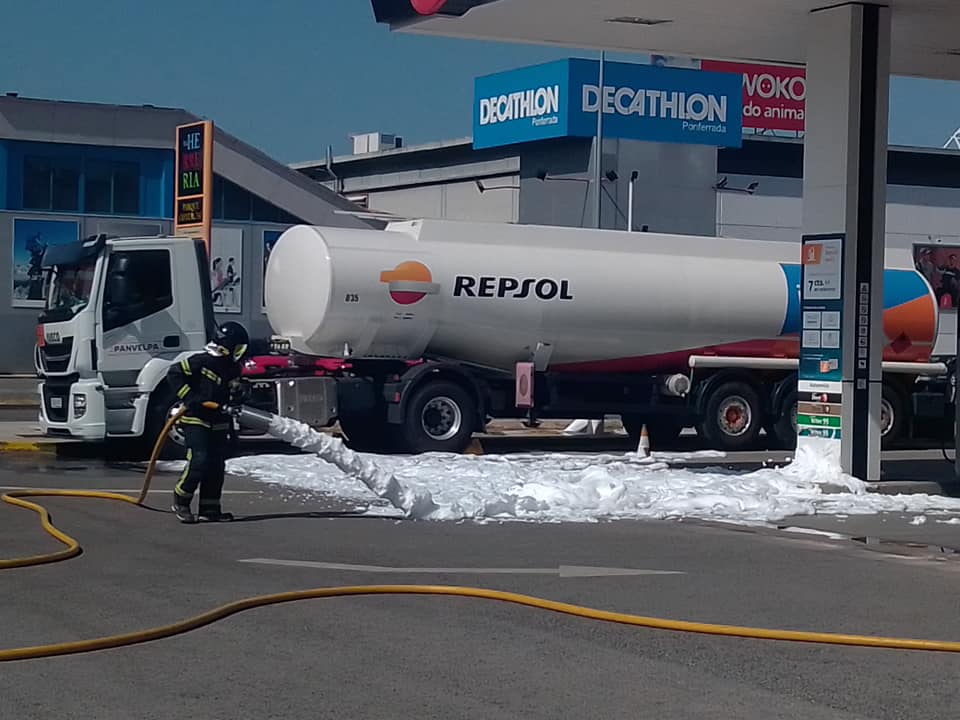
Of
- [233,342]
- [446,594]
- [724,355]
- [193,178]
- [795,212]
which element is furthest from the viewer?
[795,212]

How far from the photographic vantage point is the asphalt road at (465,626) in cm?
682

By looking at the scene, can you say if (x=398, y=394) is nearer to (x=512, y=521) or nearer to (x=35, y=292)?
(x=512, y=521)

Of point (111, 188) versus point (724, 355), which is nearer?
point (724, 355)

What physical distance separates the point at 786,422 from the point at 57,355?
36.3 feet

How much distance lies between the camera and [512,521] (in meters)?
14.0

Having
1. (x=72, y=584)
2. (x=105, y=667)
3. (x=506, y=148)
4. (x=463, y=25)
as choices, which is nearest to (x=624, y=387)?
(x=463, y=25)

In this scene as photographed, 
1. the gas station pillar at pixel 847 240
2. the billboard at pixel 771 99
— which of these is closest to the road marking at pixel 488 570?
the gas station pillar at pixel 847 240

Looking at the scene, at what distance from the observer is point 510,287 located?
71.5 ft

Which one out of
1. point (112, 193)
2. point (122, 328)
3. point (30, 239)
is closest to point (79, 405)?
point (122, 328)

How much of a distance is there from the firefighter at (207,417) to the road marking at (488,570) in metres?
2.42

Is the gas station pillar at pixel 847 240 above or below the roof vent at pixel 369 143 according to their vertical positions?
below

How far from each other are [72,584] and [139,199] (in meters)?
32.7

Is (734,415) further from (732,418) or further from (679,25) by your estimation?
(679,25)

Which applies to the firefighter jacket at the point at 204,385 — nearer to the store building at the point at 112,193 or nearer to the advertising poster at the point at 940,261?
the store building at the point at 112,193
